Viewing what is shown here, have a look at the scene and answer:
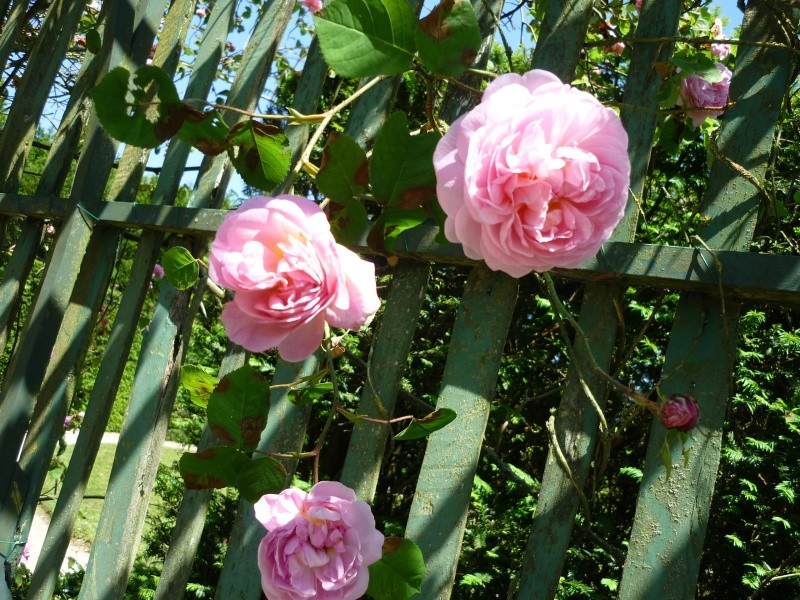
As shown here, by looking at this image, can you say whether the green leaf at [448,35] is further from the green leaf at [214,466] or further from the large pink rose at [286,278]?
the green leaf at [214,466]

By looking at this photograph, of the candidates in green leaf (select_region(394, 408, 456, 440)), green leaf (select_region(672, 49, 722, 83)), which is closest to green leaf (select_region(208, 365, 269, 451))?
green leaf (select_region(394, 408, 456, 440))

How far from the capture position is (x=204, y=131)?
89cm

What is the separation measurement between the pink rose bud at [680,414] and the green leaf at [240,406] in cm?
39

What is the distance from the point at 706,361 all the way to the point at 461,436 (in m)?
0.36

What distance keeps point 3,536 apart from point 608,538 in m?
1.71

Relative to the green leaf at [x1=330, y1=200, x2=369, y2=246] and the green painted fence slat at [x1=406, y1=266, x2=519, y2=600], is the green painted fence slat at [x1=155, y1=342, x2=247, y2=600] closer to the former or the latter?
the green painted fence slat at [x1=406, y1=266, x2=519, y2=600]

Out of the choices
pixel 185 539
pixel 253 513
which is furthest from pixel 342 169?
pixel 185 539

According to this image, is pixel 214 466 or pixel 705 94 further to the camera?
pixel 705 94

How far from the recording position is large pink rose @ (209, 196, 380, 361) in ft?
1.83

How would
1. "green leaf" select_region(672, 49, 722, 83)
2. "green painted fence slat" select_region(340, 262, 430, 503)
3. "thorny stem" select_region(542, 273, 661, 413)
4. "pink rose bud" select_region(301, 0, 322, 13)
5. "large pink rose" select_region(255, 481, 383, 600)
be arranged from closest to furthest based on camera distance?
1. "large pink rose" select_region(255, 481, 383, 600)
2. "thorny stem" select_region(542, 273, 661, 413)
3. "green leaf" select_region(672, 49, 722, 83)
4. "green painted fence slat" select_region(340, 262, 430, 503)
5. "pink rose bud" select_region(301, 0, 322, 13)

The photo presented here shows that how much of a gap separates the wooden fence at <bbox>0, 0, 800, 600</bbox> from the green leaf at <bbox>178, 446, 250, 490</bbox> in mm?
435

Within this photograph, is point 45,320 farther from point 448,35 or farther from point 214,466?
point 448,35

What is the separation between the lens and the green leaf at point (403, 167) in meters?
0.74

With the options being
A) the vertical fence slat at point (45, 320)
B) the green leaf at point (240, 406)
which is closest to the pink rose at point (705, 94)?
the green leaf at point (240, 406)
